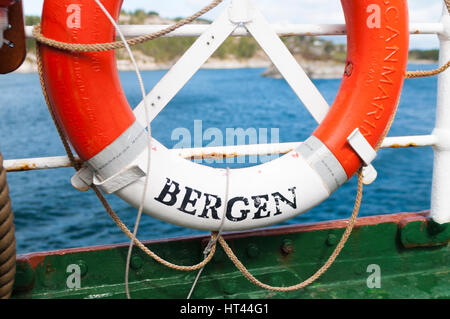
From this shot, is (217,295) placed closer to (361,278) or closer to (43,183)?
(361,278)

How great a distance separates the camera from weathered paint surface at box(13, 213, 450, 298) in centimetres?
156

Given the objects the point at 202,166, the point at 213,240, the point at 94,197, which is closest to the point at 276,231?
the point at 213,240

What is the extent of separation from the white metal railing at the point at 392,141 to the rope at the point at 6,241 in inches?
7.6

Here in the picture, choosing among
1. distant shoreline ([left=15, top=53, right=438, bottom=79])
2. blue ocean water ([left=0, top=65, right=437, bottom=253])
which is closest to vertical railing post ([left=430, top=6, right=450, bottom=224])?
blue ocean water ([left=0, top=65, right=437, bottom=253])

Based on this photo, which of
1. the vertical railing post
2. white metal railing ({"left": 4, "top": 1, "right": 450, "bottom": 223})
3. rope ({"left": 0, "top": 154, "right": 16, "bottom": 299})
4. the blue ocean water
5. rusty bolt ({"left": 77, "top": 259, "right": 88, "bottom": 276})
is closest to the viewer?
rope ({"left": 0, "top": 154, "right": 16, "bottom": 299})

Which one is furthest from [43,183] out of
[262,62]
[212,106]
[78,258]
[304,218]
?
[262,62]

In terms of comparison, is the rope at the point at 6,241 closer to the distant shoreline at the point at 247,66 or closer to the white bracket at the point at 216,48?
the white bracket at the point at 216,48

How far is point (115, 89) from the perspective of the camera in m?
1.34

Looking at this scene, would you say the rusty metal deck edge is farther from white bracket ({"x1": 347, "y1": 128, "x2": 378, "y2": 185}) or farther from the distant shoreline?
the distant shoreline

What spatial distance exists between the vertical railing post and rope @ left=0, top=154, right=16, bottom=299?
1474mm

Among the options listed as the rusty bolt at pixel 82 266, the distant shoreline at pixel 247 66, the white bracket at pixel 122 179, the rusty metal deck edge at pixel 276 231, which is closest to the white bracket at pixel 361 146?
the rusty metal deck edge at pixel 276 231

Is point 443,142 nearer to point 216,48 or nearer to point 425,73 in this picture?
point 425,73
